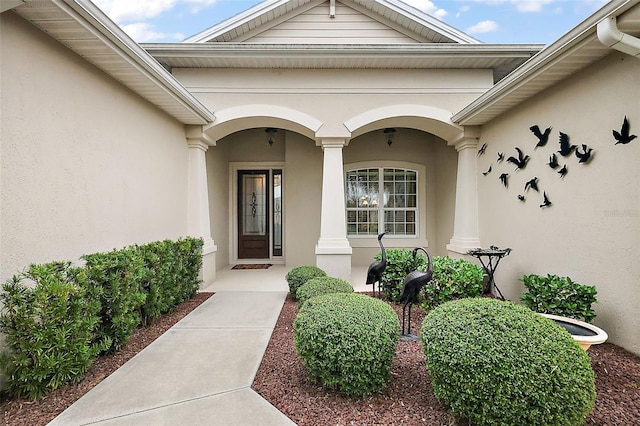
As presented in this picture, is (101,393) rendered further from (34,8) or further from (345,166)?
(345,166)

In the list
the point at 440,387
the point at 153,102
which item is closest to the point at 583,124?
the point at 440,387

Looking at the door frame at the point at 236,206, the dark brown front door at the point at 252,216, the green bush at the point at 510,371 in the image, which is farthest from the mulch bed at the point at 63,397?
the dark brown front door at the point at 252,216

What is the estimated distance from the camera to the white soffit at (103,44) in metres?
2.70

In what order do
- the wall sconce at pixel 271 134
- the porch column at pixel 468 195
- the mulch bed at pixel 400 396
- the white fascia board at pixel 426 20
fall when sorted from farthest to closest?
the wall sconce at pixel 271 134 → the white fascia board at pixel 426 20 → the porch column at pixel 468 195 → the mulch bed at pixel 400 396

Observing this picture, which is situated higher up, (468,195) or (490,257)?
(468,195)

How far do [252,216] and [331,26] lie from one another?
208 inches

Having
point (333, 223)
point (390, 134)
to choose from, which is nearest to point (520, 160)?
point (333, 223)

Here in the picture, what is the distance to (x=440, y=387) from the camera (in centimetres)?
201

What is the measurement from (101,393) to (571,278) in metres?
5.12

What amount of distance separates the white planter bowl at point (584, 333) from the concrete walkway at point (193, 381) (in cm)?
255

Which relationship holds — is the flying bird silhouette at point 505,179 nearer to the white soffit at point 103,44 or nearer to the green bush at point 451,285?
the green bush at point 451,285

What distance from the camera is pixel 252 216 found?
28.9ft

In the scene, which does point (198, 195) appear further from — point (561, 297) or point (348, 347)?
point (561, 297)

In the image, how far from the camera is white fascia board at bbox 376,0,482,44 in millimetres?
6086
